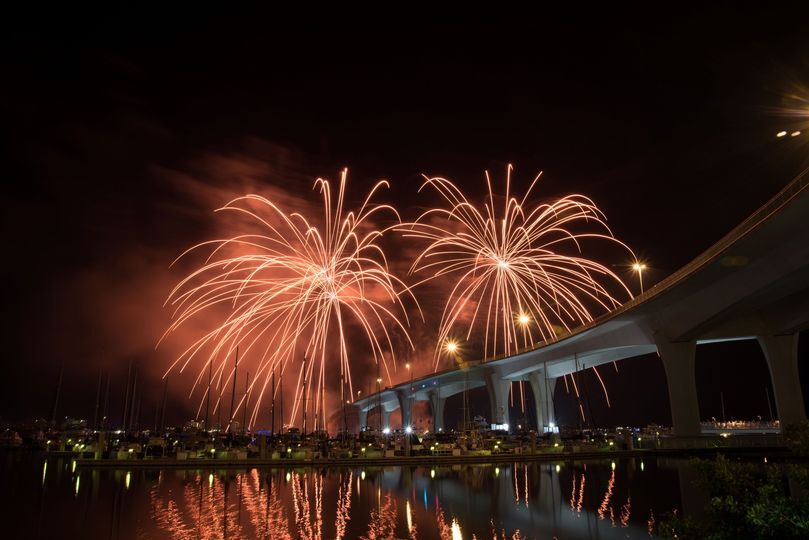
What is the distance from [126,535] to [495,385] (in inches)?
3702

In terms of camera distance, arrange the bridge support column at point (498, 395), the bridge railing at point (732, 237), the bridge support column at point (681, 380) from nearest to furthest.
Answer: the bridge railing at point (732, 237)
the bridge support column at point (681, 380)
the bridge support column at point (498, 395)

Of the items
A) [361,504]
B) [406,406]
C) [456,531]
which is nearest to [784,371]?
[361,504]

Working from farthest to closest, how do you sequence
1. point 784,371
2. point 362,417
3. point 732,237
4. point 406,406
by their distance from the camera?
point 362,417 < point 406,406 < point 784,371 < point 732,237

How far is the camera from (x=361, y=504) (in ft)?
88.6

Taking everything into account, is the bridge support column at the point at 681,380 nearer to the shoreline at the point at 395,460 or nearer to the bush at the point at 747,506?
the shoreline at the point at 395,460

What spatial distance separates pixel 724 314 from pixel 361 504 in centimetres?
3922

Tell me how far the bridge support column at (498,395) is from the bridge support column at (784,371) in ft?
172

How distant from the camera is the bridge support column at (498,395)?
108 meters

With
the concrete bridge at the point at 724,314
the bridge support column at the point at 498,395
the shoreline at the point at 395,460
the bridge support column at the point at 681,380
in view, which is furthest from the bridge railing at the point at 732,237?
the bridge support column at the point at 498,395

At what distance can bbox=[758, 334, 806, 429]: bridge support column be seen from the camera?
59844 mm

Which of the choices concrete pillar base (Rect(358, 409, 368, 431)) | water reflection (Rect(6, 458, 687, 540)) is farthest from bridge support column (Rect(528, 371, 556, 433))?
concrete pillar base (Rect(358, 409, 368, 431))

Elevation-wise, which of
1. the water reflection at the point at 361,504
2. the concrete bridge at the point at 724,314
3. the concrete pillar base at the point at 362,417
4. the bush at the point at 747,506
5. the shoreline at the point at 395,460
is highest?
the concrete bridge at the point at 724,314

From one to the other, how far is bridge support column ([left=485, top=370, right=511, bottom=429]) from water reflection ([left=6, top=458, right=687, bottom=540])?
64.2m

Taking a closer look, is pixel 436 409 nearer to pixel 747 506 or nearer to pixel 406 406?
pixel 406 406
